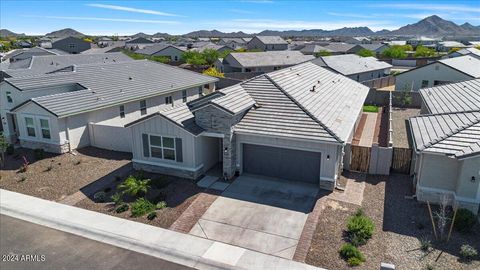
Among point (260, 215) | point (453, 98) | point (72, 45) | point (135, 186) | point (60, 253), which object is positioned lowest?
point (60, 253)

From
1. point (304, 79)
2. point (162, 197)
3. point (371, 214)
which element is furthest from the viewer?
point (304, 79)

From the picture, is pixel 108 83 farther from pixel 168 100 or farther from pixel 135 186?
pixel 135 186

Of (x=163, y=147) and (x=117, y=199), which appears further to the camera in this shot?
(x=163, y=147)

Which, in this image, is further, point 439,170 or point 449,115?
point 449,115

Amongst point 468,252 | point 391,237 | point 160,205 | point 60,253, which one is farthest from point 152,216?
point 468,252

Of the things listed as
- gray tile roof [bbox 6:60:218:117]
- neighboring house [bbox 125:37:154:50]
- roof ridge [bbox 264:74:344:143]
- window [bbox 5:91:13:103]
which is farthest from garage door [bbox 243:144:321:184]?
neighboring house [bbox 125:37:154:50]

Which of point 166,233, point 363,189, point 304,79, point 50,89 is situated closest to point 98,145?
point 50,89

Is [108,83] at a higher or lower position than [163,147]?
higher

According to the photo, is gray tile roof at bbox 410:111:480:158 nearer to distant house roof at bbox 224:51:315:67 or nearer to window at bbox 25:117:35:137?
window at bbox 25:117:35:137

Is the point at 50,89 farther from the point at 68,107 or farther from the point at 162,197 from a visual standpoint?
the point at 162,197
